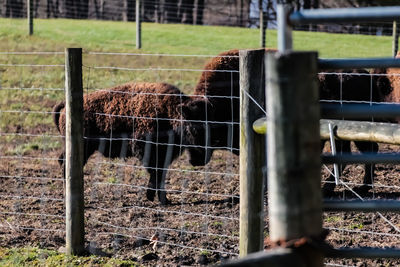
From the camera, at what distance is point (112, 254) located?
5.85m

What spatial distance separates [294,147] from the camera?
6.67 ft

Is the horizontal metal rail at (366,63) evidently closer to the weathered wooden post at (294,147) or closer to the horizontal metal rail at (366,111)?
the horizontal metal rail at (366,111)

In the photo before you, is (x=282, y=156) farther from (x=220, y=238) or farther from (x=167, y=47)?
(x=167, y=47)

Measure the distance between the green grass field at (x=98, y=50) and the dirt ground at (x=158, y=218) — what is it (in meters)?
0.50

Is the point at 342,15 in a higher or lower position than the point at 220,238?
higher

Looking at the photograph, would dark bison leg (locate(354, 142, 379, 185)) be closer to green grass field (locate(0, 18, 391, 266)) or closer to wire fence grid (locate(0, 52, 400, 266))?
wire fence grid (locate(0, 52, 400, 266))

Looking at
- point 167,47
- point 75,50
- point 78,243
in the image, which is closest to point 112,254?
point 78,243

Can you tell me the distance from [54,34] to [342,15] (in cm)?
2095

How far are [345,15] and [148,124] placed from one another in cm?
607

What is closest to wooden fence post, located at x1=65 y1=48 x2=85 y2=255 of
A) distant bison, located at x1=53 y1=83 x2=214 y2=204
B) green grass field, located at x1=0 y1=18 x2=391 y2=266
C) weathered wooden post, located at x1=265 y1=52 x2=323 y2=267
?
green grass field, located at x1=0 y1=18 x2=391 y2=266

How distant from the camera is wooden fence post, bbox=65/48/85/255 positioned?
18.6 ft

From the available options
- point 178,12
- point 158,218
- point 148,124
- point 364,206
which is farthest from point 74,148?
point 178,12

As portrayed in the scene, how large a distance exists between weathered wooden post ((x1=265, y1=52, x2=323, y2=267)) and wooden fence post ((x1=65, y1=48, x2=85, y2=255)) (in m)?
3.82

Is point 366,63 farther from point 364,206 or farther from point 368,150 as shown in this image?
point 368,150
